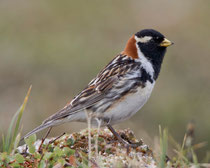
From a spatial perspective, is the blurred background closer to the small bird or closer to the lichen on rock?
the small bird

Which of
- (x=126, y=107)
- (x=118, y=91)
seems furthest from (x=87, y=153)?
(x=118, y=91)

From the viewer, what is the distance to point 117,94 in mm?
4582

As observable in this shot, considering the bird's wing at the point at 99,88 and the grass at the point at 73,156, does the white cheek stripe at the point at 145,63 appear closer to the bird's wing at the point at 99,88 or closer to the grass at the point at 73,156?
the bird's wing at the point at 99,88

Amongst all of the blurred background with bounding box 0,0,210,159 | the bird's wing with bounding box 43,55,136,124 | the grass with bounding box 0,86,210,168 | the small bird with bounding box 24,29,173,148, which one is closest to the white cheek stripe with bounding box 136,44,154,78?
the small bird with bounding box 24,29,173,148

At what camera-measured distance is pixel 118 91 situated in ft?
15.1

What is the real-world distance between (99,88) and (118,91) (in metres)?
0.17

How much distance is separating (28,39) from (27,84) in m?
1.40

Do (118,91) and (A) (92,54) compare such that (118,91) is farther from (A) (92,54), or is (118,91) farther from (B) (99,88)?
(A) (92,54)

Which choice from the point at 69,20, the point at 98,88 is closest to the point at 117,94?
the point at 98,88

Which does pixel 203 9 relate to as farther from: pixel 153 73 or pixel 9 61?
pixel 153 73

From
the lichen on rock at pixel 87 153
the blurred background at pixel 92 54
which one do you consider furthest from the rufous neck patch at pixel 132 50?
the blurred background at pixel 92 54

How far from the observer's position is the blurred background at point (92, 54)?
23.2 ft

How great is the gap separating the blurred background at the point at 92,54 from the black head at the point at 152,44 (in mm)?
1361

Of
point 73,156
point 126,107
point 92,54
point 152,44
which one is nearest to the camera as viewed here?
point 73,156
